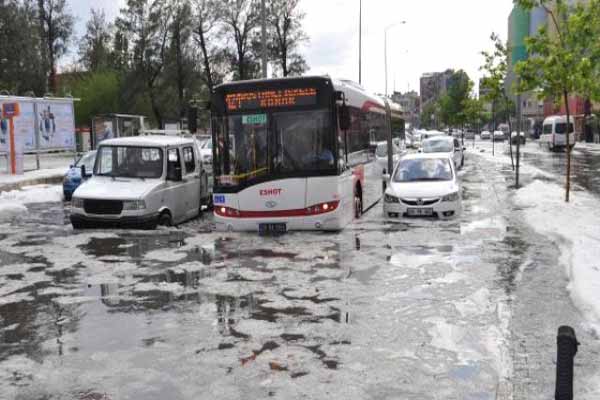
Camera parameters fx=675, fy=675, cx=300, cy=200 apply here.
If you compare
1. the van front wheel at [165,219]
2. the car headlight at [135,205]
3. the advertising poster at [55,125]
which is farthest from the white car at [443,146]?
the car headlight at [135,205]

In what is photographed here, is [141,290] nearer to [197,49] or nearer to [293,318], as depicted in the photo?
[293,318]

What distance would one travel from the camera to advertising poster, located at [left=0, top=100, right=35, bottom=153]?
26234mm

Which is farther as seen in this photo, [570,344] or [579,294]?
[579,294]

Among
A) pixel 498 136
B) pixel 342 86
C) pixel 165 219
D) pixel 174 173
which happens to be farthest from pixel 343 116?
pixel 498 136

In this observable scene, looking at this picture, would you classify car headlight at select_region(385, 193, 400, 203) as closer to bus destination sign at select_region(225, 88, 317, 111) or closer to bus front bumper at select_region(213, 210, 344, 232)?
bus front bumper at select_region(213, 210, 344, 232)

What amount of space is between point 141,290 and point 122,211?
192 inches

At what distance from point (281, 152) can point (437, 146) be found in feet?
68.0

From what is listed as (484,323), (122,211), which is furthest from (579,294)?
(122,211)

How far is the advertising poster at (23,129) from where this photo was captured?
26234mm

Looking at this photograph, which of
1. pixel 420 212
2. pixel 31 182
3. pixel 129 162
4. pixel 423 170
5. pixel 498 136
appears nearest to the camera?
pixel 129 162

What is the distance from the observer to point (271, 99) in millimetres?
12766

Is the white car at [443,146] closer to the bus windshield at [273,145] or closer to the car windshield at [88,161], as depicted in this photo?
the car windshield at [88,161]

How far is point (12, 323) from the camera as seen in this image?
7.39 metres

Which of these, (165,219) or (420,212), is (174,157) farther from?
(420,212)
